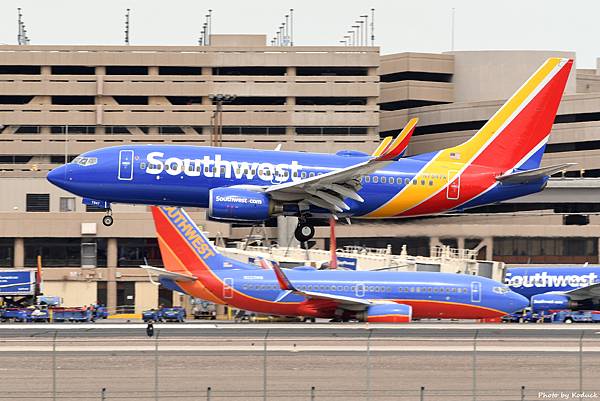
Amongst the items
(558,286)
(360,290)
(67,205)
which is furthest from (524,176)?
(67,205)

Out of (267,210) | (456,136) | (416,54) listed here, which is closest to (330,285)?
(267,210)

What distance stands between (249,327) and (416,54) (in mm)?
102683

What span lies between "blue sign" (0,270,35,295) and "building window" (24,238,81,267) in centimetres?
2027

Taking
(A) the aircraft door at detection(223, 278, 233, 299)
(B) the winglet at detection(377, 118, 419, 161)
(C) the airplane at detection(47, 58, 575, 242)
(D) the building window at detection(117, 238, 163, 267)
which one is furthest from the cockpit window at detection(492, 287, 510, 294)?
(D) the building window at detection(117, 238, 163, 267)

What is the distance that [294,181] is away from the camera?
63.4 metres

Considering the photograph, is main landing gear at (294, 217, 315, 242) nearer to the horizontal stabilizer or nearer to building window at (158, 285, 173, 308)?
the horizontal stabilizer

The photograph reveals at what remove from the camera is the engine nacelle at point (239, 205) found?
61.6 m

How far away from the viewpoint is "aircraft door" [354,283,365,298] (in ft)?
234

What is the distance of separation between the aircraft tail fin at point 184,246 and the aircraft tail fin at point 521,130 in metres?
15.1

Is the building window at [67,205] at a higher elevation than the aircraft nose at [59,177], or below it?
higher

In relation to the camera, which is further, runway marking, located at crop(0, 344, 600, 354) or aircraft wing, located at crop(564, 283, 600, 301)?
aircraft wing, located at crop(564, 283, 600, 301)

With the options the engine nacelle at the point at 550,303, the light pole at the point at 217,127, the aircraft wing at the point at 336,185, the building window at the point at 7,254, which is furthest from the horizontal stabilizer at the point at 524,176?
the light pole at the point at 217,127

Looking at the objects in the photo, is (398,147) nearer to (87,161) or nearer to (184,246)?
(87,161)

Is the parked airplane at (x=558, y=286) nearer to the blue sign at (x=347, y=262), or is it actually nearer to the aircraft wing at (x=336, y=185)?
the blue sign at (x=347, y=262)
